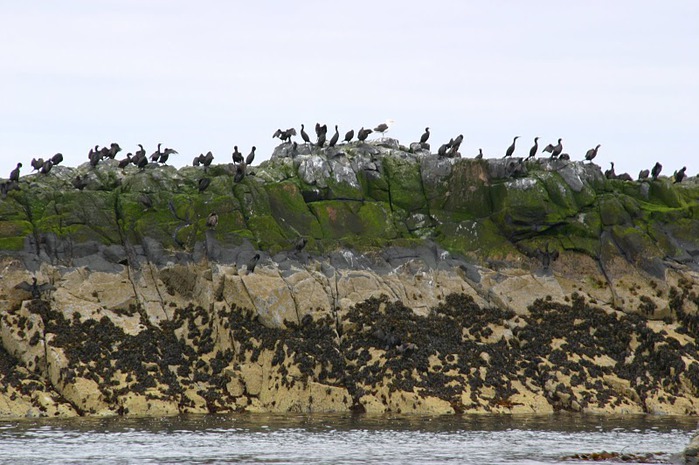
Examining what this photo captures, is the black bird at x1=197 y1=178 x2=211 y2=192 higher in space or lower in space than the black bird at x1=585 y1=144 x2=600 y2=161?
lower

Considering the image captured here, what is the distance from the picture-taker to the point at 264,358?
67062 millimetres

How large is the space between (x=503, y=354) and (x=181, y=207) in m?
24.0

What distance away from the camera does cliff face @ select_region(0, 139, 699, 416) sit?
216ft

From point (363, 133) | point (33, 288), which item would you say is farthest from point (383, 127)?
point (33, 288)

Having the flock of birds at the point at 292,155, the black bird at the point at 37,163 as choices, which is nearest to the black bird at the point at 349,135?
the flock of birds at the point at 292,155

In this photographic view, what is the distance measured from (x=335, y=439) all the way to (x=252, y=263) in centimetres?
2190

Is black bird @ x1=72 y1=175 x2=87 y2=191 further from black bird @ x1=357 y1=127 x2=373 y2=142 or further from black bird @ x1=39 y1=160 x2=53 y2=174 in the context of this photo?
black bird @ x1=357 y1=127 x2=373 y2=142

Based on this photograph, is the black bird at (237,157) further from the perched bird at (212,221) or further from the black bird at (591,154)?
the black bird at (591,154)

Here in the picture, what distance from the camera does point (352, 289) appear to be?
72.2 meters

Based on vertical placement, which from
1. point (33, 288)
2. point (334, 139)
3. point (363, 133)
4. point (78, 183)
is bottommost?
point (33, 288)

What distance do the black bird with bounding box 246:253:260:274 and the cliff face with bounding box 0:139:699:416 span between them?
20.6 inches

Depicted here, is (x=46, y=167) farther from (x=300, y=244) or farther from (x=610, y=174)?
(x=610, y=174)

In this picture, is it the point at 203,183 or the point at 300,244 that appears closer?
the point at 300,244

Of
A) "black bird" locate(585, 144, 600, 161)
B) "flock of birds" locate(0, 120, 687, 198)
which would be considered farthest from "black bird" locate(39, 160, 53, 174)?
"black bird" locate(585, 144, 600, 161)
